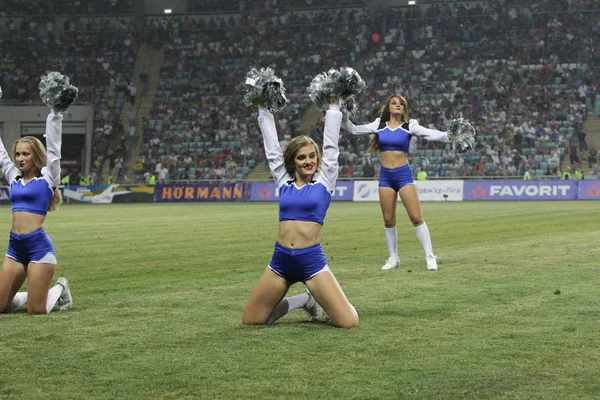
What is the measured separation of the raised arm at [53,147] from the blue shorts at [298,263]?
92.3 inches

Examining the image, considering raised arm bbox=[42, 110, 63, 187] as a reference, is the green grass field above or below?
below

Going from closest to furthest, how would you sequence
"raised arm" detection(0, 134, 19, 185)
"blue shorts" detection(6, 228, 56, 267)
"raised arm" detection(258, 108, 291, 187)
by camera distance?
"raised arm" detection(258, 108, 291, 187)
"blue shorts" detection(6, 228, 56, 267)
"raised arm" detection(0, 134, 19, 185)

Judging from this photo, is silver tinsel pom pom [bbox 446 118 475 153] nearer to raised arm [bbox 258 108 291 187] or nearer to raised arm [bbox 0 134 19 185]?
raised arm [bbox 258 108 291 187]

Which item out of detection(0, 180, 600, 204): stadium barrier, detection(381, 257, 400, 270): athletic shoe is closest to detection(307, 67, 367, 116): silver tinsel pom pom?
detection(381, 257, 400, 270): athletic shoe

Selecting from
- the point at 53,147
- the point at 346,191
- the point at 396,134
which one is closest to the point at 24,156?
the point at 53,147

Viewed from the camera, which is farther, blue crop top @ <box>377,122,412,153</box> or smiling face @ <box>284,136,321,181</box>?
blue crop top @ <box>377,122,412,153</box>

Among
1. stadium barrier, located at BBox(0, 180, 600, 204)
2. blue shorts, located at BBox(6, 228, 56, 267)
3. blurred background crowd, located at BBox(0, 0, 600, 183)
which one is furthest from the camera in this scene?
blurred background crowd, located at BBox(0, 0, 600, 183)

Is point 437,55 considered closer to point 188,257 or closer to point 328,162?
point 188,257

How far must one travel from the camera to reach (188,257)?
15.7 metres

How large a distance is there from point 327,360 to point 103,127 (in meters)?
47.1

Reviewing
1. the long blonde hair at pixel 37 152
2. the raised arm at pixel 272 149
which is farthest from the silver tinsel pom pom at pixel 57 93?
the raised arm at pixel 272 149

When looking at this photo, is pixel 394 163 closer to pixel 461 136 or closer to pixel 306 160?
pixel 461 136

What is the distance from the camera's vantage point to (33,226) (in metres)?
9.28

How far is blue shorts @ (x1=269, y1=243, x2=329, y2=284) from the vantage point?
8.16 metres
